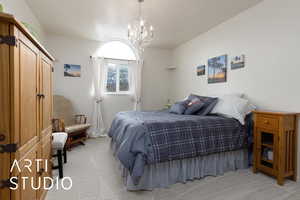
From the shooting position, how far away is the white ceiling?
8.13ft

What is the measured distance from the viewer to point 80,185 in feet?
6.09

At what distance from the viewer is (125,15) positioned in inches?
112

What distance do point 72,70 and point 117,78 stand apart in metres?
1.15

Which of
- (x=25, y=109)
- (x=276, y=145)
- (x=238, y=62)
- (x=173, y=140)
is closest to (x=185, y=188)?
(x=173, y=140)

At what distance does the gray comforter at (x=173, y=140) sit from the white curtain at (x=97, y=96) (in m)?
2.34

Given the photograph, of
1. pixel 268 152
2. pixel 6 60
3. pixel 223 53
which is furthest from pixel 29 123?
pixel 223 53

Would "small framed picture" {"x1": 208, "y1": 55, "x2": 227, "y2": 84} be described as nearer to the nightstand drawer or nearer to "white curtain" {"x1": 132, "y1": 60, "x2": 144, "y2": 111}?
the nightstand drawer

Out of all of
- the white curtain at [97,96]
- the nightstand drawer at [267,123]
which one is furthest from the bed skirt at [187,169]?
the white curtain at [97,96]

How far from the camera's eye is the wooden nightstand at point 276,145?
6.07 feet

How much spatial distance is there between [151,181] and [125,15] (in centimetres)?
278

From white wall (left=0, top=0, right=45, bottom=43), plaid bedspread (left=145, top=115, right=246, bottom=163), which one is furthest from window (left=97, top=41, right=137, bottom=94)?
plaid bedspread (left=145, top=115, right=246, bottom=163)

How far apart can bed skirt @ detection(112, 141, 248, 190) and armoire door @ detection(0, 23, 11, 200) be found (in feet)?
3.72

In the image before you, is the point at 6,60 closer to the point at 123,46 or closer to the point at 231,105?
the point at 231,105

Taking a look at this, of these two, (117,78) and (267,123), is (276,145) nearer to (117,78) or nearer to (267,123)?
(267,123)
